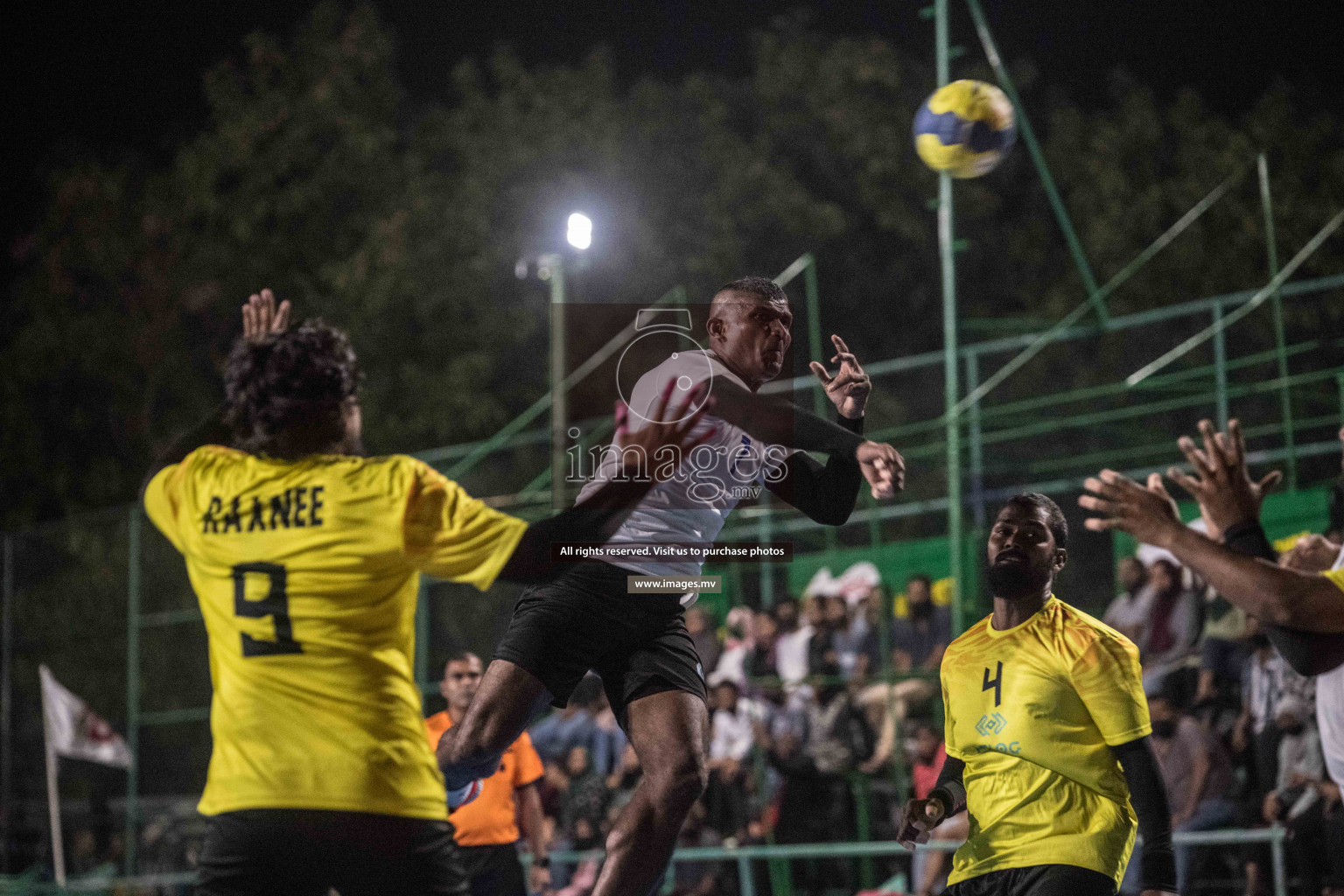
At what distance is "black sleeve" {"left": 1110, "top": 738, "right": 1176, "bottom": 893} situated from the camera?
4.43 m

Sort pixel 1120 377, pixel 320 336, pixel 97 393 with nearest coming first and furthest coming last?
1. pixel 320 336
2. pixel 1120 377
3. pixel 97 393

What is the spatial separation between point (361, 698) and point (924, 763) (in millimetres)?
7428

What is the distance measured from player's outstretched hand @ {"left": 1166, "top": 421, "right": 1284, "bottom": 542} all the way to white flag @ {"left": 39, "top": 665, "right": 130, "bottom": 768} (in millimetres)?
14917

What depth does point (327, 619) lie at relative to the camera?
343 cm

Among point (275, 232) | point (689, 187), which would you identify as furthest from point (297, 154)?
point (689, 187)

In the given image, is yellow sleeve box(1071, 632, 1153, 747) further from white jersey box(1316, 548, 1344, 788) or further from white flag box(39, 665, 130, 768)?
white flag box(39, 665, 130, 768)

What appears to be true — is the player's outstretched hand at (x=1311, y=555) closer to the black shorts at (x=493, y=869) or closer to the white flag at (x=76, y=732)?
the black shorts at (x=493, y=869)

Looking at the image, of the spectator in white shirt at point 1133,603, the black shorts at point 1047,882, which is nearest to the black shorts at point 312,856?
the black shorts at point 1047,882

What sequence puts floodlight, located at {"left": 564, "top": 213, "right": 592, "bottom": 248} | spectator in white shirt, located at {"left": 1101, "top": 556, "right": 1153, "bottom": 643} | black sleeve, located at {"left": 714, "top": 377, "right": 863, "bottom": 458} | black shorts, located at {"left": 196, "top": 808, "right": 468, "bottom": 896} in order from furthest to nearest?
spectator in white shirt, located at {"left": 1101, "top": 556, "right": 1153, "bottom": 643} → floodlight, located at {"left": 564, "top": 213, "right": 592, "bottom": 248} → black sleeve, located at {"left": 714, "top": 377, "right": 863, "bottom": 458} → black shorts, located at {"left": 196, "top": 808, "right": 468, "bottom": 896}

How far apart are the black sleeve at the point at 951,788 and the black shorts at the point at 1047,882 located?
283mm

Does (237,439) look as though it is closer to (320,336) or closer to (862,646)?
(320,336)

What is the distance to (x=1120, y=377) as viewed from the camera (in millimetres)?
21297

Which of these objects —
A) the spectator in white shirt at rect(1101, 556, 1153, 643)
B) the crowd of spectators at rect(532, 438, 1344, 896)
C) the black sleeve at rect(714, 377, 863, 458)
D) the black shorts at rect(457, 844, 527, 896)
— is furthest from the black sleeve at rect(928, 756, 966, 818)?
the spectator in white shirt at rect(1101, 556, 1153, 643)

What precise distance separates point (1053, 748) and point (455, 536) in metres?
2.19
